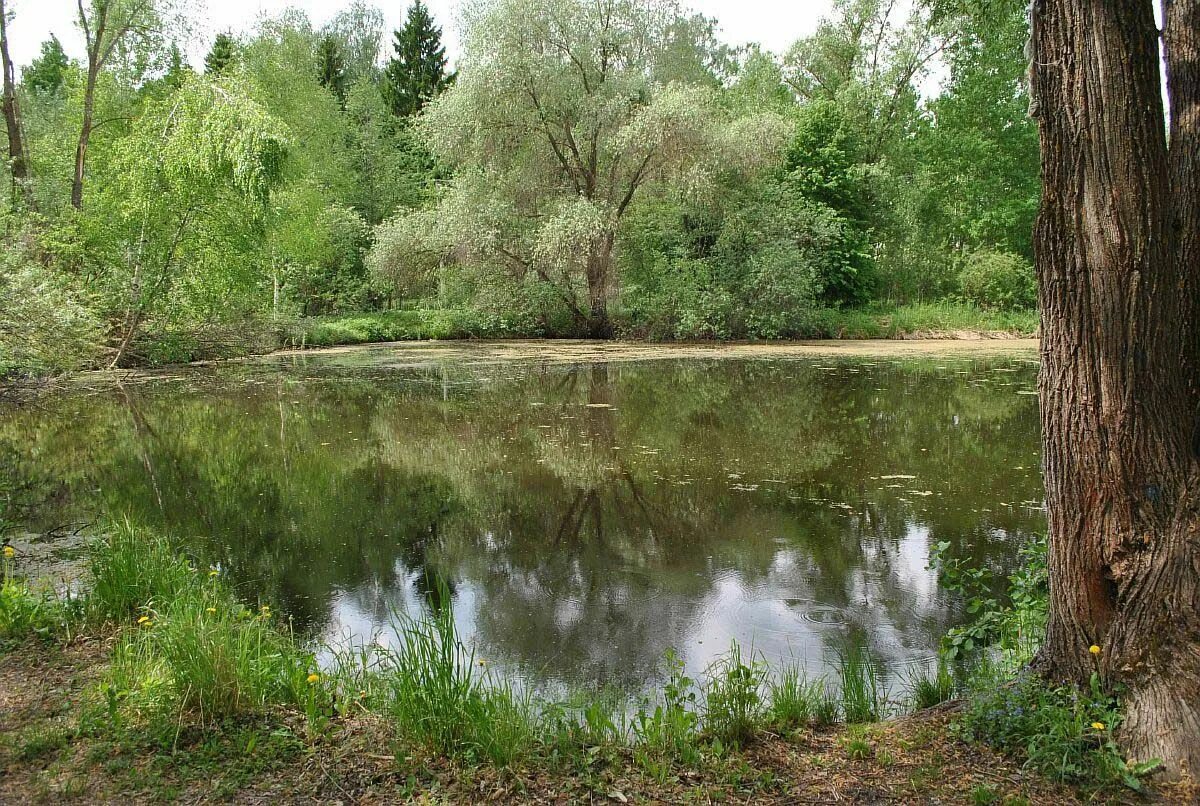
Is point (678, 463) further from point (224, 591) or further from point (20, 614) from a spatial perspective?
point (20, 614)

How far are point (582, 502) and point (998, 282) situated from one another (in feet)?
72.6

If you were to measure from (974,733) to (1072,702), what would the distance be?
1.07 ft

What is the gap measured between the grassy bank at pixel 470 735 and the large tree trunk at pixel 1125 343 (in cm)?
25

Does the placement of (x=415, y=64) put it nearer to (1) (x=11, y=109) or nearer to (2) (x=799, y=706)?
(1) (x=11, y=109)

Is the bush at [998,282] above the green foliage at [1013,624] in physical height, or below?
above

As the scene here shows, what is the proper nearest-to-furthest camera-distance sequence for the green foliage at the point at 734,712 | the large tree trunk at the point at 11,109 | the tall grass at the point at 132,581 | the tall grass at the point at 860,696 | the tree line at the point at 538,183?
the green foliage at the point at 734,712, the tall grass at the point at 860,696, the tall grass at the point at 132,581, the tree line at the point at 538,183, the large tree trunk at the point at 11,109

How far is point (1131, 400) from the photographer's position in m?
2.61

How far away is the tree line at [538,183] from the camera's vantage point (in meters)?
15.5

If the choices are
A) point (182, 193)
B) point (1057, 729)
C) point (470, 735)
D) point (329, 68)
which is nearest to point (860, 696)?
point (1057, 729)

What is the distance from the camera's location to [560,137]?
22.5 m

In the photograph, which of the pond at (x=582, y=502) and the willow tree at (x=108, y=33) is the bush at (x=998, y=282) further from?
the willow tree at (x=108, y=33)

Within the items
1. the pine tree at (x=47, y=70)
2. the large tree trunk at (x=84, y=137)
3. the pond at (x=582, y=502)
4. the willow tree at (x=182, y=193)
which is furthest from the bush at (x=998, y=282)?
the pine tree at (x=47, y=70)

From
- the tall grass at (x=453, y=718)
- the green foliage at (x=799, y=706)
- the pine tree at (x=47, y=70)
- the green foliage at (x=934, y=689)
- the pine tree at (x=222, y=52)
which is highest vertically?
the pine tree at (x=47, y=70)

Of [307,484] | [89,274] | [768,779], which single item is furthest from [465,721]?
[89,274]
